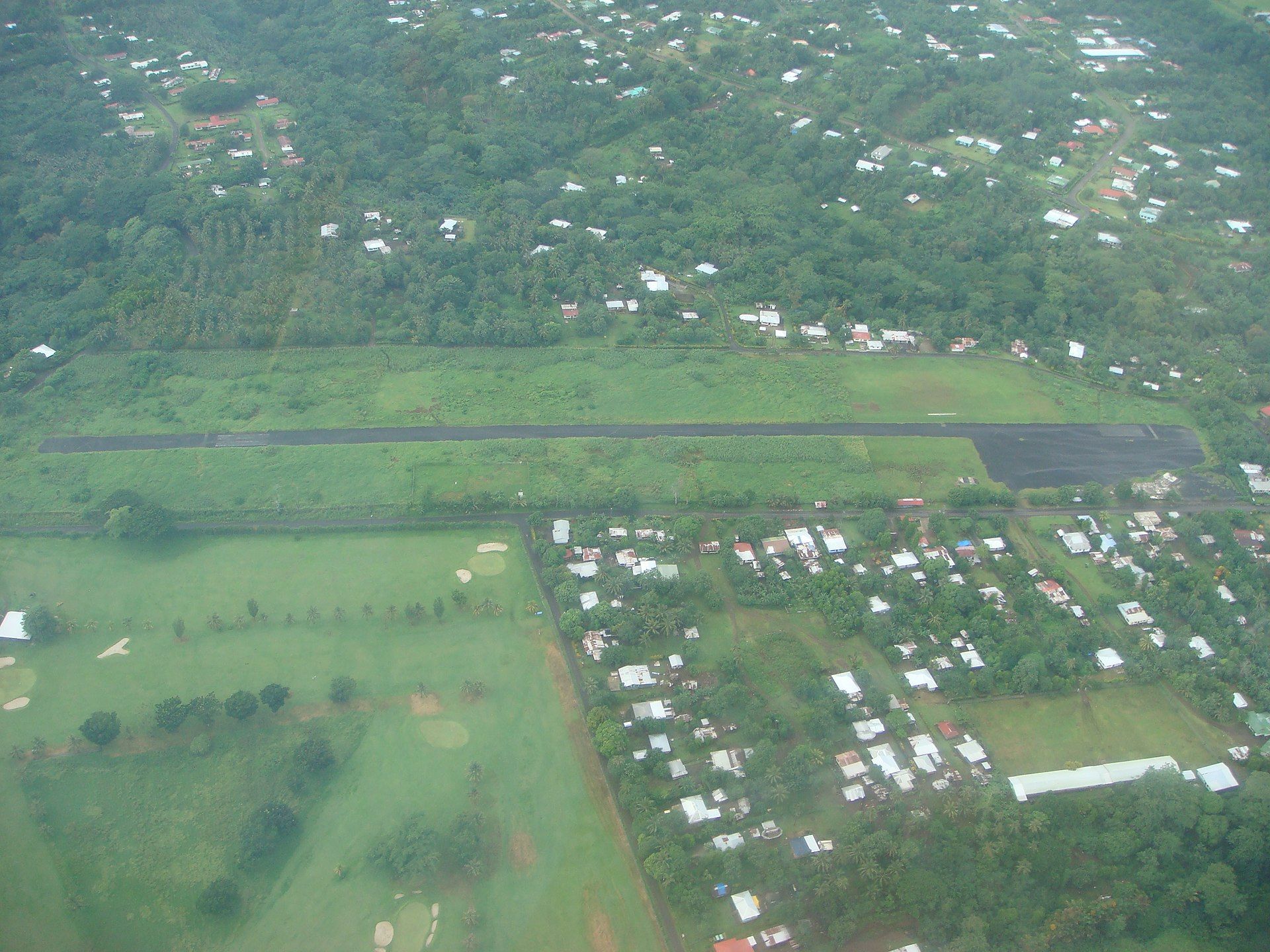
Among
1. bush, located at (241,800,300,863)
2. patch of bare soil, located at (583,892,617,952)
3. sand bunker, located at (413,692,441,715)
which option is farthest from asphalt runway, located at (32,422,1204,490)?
patch of bare soil, located at (583,892,617,952)

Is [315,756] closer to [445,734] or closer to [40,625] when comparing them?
[445,734]

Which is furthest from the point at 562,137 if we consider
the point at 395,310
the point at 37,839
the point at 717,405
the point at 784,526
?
the point at 37,839

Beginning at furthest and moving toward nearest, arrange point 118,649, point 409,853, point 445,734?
point 118,649 → point 445,734 → point 409,853

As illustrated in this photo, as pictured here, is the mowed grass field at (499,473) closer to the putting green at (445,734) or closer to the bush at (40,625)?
the bush at (40,625)

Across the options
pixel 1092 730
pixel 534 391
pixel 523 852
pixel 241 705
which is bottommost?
pixel 523 852

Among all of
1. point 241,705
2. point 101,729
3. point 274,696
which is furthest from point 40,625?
point 274,696

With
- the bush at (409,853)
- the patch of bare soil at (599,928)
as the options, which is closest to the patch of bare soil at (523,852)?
the patch of bare soil at (599,928)
